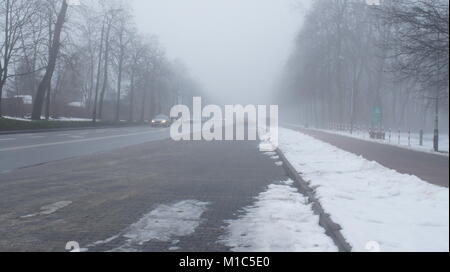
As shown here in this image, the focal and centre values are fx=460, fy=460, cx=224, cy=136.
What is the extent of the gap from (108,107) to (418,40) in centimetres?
7230

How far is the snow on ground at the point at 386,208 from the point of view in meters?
5.02

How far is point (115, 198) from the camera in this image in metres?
9.03

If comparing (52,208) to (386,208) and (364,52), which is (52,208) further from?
(364,52)

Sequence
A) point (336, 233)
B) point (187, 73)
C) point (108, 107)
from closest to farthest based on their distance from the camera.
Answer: point (336, 233) < point (108, 107) < point (187, 73)

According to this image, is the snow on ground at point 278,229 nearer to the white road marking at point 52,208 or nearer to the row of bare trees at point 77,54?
the white road marking at point 52,208

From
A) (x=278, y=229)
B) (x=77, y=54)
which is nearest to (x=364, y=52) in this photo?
(x=77, y=54)

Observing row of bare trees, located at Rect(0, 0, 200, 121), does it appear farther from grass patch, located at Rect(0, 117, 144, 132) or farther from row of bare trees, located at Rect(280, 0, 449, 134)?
row of bare trees, located at Rect(280, 0, 449, 134)

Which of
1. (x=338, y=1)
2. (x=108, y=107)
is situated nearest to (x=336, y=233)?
(x=338, y=1)

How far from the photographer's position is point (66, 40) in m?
38.8

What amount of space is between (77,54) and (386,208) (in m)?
36.3

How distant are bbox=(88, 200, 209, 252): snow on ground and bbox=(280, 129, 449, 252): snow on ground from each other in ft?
7.03

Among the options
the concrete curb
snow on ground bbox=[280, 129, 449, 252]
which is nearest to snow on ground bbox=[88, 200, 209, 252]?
the concrete curb
